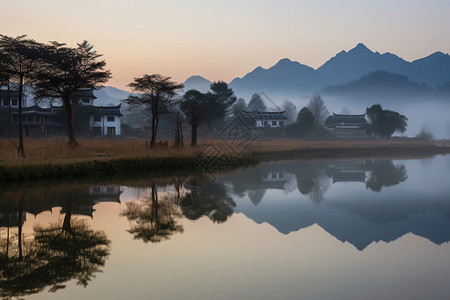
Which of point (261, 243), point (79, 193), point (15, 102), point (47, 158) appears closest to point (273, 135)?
point (15, 102)

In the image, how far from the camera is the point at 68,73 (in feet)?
92.3

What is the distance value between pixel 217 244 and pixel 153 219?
9.14 feet

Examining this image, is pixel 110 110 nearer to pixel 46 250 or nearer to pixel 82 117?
pixel 82 117

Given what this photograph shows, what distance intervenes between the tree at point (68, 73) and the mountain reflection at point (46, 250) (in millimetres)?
14565

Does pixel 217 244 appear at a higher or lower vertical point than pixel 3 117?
lower

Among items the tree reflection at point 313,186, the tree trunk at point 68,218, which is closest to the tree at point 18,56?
the tree trunk at point 68,218

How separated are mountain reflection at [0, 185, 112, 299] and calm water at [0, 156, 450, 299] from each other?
0.9 inches

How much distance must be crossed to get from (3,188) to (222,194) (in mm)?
8426

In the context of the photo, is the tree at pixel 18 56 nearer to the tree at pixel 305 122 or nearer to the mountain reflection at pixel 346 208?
the mountain reflection at pixel 346 208

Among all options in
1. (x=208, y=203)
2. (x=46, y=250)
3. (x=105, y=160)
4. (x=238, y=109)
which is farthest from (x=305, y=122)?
(x=46, y=250)

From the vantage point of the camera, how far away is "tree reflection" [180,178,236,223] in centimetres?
1137

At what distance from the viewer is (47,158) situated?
65.6 ft

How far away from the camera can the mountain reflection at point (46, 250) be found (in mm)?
6129

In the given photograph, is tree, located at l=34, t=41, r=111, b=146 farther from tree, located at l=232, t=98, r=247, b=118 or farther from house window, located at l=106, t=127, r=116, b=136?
tree, located at l=232, t=98, r=247, b=118
